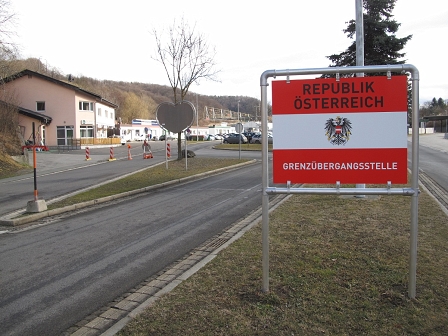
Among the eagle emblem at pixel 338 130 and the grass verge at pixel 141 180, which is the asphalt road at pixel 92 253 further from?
the grass verge at pixel 141 180

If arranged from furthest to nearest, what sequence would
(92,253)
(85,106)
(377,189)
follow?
(85,106), (92,253), (377,189)

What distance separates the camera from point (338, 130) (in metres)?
4.43

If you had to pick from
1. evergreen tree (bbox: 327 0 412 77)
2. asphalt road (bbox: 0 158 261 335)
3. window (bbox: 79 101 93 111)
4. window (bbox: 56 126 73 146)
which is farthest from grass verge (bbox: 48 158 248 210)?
window (bbox: 79 101 93 111)

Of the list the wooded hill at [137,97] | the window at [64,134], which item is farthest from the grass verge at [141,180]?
the wooded hill at [137,97]

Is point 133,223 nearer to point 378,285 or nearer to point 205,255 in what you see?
point 205,255

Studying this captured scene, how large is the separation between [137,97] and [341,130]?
129 metres

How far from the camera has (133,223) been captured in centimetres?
901

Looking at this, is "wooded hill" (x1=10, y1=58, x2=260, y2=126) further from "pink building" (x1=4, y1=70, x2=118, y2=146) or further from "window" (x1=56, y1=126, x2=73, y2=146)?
"window" (x1=56, y1=126, x2=73, y2=146)

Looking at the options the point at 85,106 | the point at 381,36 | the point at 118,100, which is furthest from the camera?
the point at 118,100

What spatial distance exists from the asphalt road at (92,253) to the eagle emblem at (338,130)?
1086mm

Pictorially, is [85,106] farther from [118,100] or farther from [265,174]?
[118,100]

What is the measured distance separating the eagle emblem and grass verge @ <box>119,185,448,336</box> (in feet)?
5.32

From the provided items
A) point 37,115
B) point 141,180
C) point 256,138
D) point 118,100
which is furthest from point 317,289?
point 118,100

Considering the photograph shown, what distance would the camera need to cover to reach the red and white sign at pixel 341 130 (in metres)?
4.34
